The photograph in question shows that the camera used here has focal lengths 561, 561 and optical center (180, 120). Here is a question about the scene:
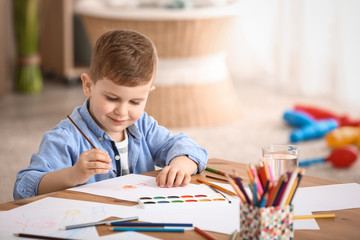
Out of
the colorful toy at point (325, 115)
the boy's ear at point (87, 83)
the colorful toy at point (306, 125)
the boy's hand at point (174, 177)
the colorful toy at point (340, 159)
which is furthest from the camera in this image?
the colorful toy at point (325, 115)

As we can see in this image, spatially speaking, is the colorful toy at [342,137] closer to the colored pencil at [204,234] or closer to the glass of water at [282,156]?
the glass of water at [282,156]

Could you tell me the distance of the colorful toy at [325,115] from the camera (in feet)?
9.55

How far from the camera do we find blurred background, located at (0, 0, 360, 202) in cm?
278

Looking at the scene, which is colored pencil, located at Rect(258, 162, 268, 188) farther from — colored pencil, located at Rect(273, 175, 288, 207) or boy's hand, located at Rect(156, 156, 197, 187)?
boy's hand, located at Rect(156, 156, 197, 187)

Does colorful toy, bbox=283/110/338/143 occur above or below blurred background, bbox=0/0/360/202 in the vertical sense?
below

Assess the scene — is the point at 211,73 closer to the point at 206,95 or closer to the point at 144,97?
the point at 206,95

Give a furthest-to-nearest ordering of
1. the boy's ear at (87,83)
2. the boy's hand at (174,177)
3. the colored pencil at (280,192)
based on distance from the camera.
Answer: the boy's ear at (87,83) → the boy's hand at (174,177) → the colored pencil at (280,192)

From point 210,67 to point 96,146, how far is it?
72.2 inches

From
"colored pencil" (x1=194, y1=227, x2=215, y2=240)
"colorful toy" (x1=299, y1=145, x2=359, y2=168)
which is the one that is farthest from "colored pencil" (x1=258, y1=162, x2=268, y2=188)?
"colorful toy" (x1=299, y1=145, x2=359, y2=168)

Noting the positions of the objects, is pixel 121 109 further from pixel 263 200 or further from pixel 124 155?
pixel 263 200

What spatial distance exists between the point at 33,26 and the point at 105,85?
Answer: 2.86 m

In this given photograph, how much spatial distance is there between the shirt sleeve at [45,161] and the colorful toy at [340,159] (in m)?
1.45

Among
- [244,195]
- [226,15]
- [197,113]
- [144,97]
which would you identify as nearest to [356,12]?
[226,15]

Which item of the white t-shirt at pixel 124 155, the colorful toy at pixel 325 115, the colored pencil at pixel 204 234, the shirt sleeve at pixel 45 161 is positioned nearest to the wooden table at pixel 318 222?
the colored pencil at pixel 204 234
